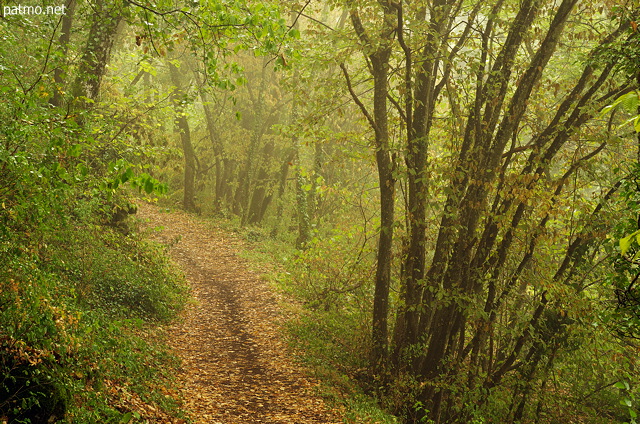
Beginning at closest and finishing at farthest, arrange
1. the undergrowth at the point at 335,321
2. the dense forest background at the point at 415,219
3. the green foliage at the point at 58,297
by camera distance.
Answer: the green foliage at the point at 58,297
the dense forest background at the point at 415,219
the undergrowth at the point at 335,321

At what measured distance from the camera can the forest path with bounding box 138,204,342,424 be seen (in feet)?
26.8

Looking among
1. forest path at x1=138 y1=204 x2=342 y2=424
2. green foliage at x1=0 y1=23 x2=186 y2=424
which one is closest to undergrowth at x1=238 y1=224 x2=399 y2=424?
forest path at x1=138 y1=204 x2=342 y2=424

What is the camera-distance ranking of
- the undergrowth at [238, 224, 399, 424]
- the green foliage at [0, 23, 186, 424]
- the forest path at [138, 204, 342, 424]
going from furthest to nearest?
the undergrowth at [238, 224, 399, 424]
the forest path at [138, 204, 342, 424]
the green foliage at [0, 23, 186, 424]

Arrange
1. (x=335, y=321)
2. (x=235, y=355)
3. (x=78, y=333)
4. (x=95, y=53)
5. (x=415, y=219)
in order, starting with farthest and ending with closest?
(x=335, y=321) < (x=95, y=53) < (x=235, y=355) < (x=415, y=219) < (x=78, y=333)

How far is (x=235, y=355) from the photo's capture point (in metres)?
10.5

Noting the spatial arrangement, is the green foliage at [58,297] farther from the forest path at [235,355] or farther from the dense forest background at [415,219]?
the forest path at [235,355]

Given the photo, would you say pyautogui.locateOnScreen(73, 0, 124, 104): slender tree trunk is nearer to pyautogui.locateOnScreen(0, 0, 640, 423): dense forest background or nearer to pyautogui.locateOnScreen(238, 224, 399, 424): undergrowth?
pyautogui.locateOnScreen(0, 0, 640, 423): dense forest background

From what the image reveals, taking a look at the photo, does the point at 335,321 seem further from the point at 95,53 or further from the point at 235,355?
the point at 95,53

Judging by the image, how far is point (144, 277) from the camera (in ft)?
39.0

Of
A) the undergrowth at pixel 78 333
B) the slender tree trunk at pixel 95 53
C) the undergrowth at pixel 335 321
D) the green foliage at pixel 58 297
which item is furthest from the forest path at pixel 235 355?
the slender tree trunk at pixel 95 53

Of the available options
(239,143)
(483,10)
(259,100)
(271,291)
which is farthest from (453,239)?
(239,143)

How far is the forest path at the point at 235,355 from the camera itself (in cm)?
818

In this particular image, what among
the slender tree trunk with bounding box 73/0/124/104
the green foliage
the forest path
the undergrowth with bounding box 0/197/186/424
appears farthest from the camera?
the slender tree trunk with bounding box 73/0/124/104

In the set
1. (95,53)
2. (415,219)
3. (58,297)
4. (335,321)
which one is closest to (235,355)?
(335,321)
